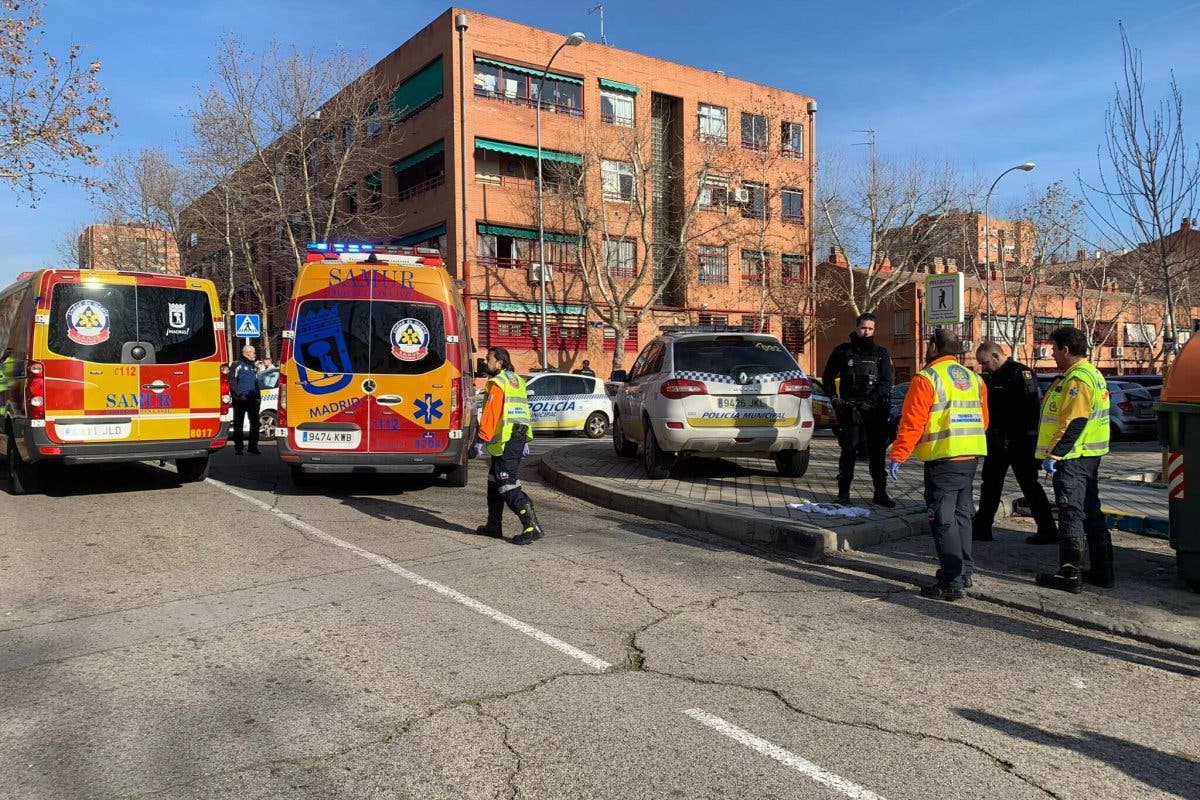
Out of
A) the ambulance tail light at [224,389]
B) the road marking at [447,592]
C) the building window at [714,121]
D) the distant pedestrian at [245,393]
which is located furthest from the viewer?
the building window at [714,121]

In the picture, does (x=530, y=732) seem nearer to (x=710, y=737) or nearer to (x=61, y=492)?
(x=710, y=737)

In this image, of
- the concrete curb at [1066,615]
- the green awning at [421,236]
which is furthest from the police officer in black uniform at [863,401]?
the green awning at [421,236]

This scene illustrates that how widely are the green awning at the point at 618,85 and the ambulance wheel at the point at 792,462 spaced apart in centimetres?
2652

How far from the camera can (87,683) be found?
404 centimetres

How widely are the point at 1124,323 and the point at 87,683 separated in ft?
216

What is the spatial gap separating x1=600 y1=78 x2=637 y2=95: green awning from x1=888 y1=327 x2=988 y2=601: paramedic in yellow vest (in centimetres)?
3055

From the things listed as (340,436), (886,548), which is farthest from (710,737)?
(340,436)

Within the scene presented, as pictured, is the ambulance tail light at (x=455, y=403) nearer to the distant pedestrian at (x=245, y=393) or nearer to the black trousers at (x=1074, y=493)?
the distant pedestrian at (x=245, y=393)

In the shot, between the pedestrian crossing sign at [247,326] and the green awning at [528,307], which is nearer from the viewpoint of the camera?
the pedestrian crossing sign at [247,326]

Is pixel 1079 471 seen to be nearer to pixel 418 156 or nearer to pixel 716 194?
pixel 716 194

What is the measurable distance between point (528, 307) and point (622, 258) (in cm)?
437

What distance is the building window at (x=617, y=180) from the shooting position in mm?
32219

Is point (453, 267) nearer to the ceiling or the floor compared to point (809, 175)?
nearer to the floor

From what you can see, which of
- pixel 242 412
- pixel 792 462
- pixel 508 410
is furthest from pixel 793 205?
pixel 508 410
